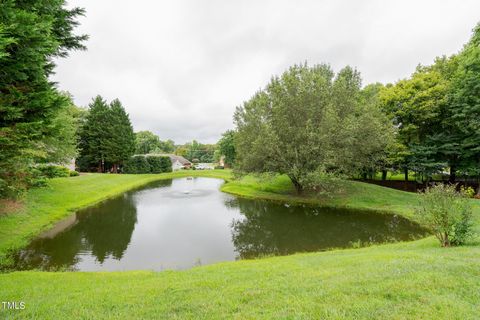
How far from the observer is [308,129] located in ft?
60.6

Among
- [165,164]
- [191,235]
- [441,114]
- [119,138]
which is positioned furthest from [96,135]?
[441,114]

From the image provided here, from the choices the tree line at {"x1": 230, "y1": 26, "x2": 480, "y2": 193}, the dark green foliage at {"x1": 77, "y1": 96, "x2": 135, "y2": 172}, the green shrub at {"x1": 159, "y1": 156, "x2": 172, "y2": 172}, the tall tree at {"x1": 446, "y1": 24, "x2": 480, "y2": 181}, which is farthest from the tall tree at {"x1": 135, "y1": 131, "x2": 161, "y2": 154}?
the tall tree at {"x1": 446, "y1": 24, "x2": 480, "y2": 181}

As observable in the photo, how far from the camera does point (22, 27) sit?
5.73m

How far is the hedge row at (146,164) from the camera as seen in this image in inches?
1783

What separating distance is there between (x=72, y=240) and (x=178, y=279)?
8.87 m

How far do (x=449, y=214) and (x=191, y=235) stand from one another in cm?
1112

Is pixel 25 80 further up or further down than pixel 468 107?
further down

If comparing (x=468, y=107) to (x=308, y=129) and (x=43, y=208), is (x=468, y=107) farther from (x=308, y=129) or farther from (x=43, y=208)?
(x=43, y=208)

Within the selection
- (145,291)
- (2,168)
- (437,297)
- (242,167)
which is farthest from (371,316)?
(242,167)

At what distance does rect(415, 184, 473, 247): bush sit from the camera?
303 inches

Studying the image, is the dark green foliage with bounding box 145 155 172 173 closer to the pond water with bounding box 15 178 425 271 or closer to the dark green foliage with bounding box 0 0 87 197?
the pond water with bounding box 15 178 425 271

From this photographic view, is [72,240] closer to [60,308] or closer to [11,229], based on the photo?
[11,229]

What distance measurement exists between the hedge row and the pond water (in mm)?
27636

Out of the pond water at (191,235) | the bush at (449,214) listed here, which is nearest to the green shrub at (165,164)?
the pond water at (191,235)
